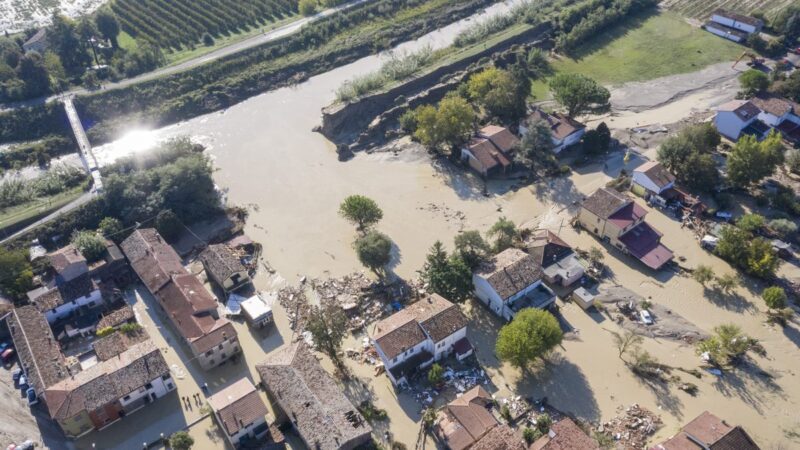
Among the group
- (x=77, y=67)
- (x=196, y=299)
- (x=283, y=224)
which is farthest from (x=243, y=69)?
(x=196, y=299)

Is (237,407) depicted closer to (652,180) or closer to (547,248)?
(547,248)

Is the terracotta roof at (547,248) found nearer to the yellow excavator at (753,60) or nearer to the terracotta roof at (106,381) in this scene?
the terracotta roof at (106,381)

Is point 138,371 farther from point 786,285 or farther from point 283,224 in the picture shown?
point 786,285

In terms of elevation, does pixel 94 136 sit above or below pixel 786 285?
above

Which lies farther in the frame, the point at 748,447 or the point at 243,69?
the point at 243,69

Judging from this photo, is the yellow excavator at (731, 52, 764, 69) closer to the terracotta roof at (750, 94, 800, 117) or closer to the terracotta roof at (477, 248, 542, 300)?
the terracotta roof at (750, 94, 800, 117)

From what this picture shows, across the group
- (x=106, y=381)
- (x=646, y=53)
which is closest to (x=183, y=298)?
(x=106, y=381)
